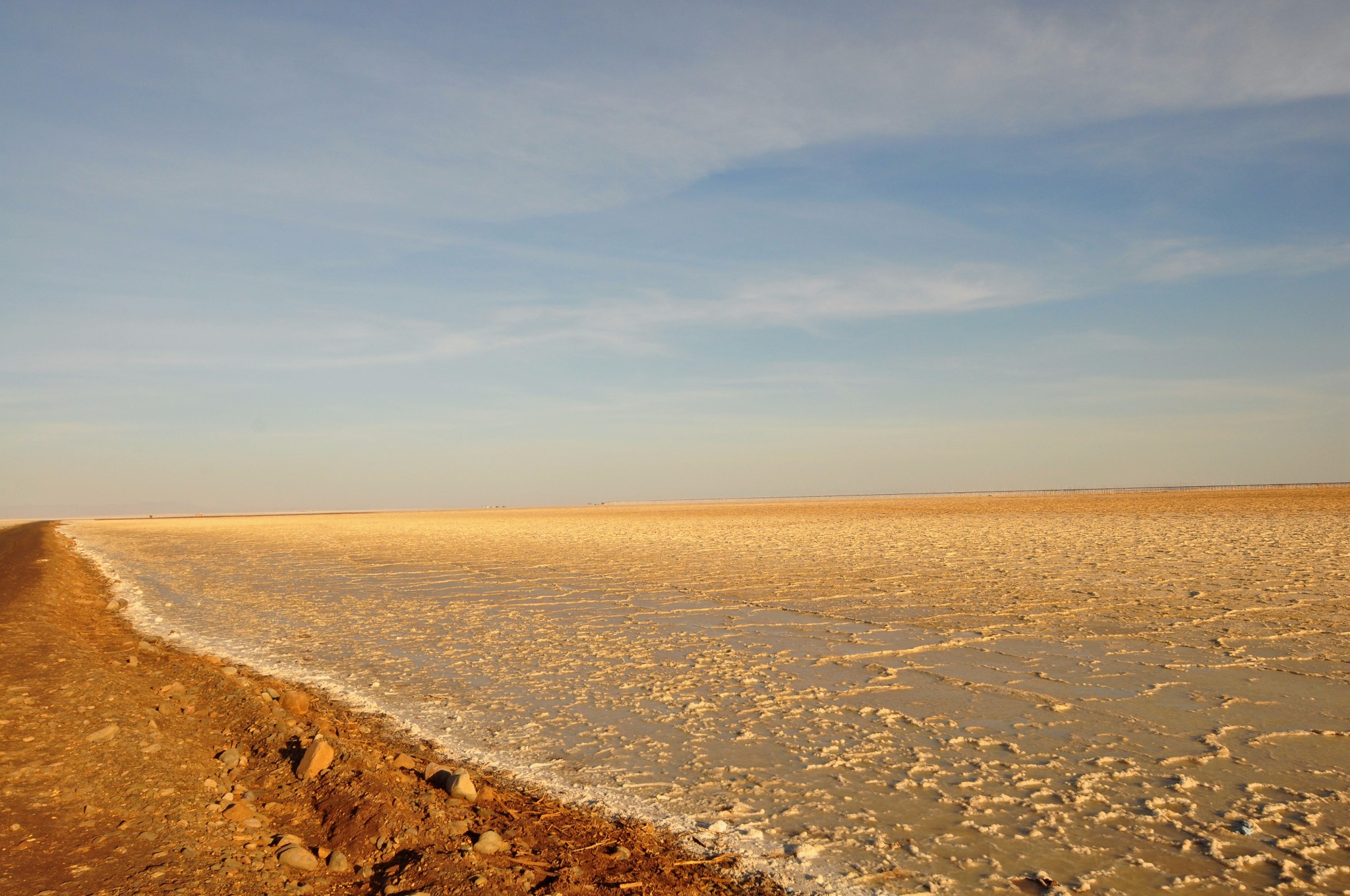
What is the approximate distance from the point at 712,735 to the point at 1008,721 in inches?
63.4

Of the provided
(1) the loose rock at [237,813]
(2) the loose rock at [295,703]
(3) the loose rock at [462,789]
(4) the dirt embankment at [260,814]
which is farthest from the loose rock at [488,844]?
(2) the loose rock at [295,703]

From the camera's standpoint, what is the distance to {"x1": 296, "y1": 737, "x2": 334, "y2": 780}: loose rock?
3527mm

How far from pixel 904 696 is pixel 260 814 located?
3.54 meters

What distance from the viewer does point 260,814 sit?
318cm

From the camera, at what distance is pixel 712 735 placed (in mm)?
4258

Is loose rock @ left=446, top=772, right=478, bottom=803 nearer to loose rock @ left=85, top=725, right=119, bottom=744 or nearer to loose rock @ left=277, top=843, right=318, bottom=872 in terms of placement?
loose rock @ left=277, top=843, right=318, bottom=872

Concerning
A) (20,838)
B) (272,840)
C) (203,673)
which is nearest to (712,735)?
(272,840)

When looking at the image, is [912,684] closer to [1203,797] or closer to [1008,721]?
[1008,721]

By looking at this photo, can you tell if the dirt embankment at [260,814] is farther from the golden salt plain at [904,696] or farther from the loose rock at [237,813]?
the golden salt plain at [904,696]

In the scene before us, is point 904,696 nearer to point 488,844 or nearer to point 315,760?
point 488,844

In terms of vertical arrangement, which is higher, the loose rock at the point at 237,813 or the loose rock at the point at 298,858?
the loose rock at the point at 237,813

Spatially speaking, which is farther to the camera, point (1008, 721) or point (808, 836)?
point (1008, 721)

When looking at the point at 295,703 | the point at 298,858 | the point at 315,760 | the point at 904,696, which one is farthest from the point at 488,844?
the point at 904,696

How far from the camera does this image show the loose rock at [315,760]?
353 cm
